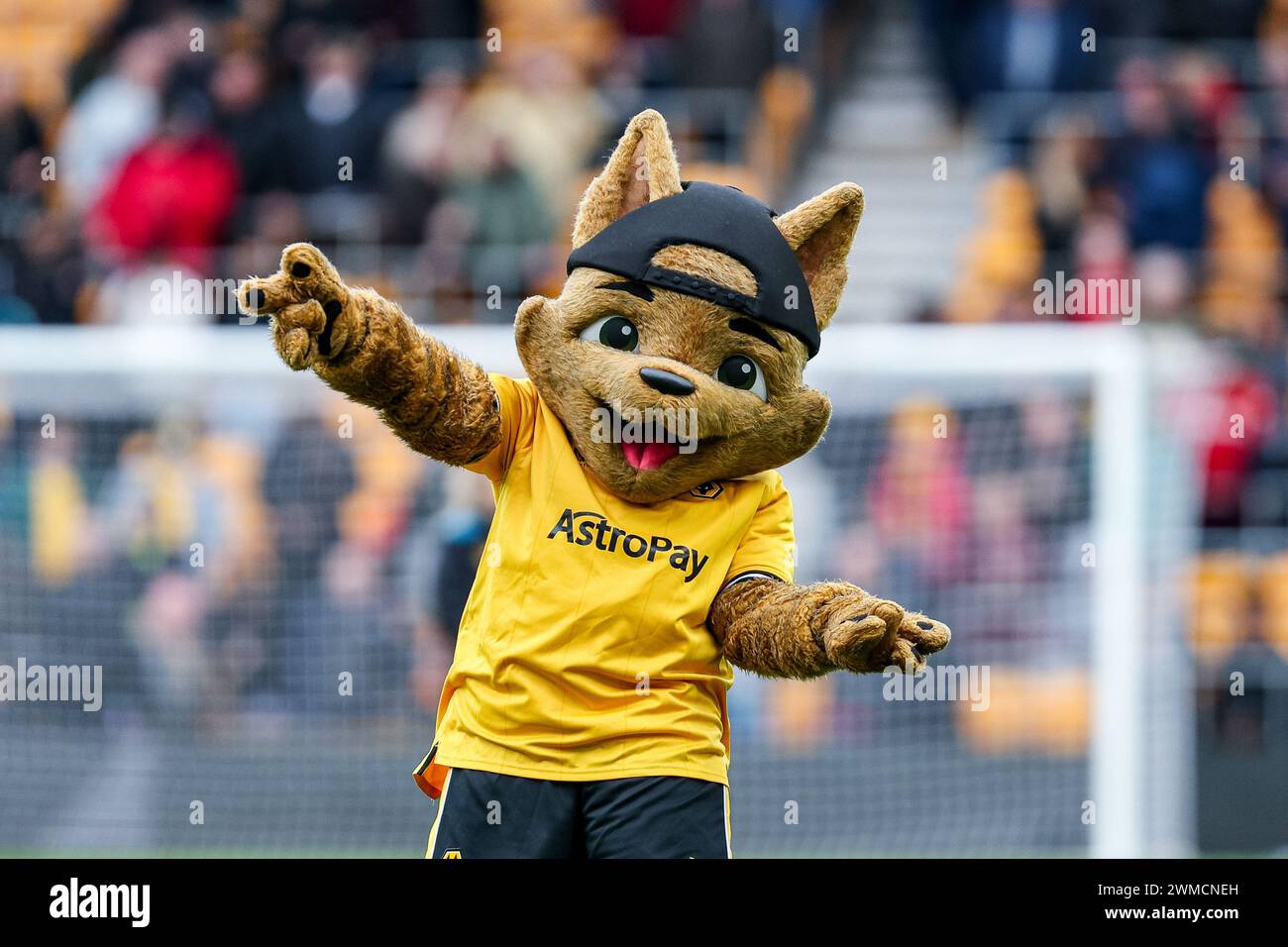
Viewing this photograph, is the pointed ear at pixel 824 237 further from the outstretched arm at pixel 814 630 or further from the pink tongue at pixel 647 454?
the outstretched arm at pixel 814 630

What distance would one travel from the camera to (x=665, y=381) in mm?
3902

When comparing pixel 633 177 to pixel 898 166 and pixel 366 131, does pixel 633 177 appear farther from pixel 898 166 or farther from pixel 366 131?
pixel 898 166

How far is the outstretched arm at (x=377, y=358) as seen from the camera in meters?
3.63

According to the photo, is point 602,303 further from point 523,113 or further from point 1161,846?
point 523,113

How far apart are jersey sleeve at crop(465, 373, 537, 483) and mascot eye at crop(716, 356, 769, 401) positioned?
1.33 ft

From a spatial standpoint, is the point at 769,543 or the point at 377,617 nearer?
the point at 769,543

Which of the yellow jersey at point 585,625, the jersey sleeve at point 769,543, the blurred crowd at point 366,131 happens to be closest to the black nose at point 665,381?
the yellow jersey at point 585,625

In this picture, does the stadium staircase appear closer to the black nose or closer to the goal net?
the goal net

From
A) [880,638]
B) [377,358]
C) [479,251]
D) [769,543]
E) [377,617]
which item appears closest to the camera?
[880,638]

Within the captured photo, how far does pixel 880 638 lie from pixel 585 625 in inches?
24.7

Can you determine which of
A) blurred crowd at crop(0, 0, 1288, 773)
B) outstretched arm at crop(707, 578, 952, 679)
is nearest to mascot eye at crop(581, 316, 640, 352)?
outstretched arm at crop(707, 578, 952, 679)

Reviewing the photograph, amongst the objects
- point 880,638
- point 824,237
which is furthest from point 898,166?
point 880,638
